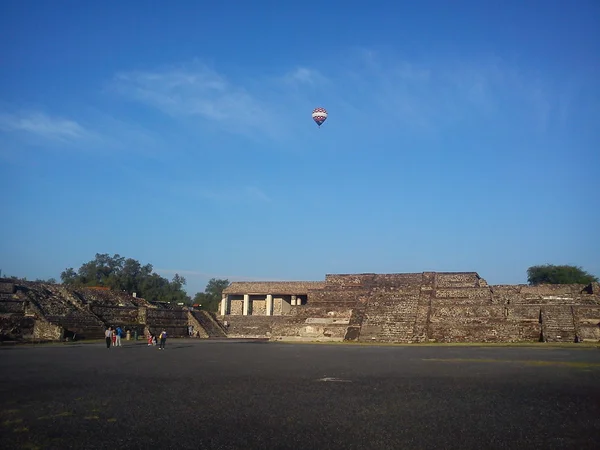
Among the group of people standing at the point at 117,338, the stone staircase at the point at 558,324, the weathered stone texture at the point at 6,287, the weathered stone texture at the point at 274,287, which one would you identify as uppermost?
the weathered stone texture at the point at 274,287

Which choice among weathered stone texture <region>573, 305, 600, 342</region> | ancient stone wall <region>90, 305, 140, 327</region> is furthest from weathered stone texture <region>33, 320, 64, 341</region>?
weathered stone texture <region>573, 305, 600, 342</region>

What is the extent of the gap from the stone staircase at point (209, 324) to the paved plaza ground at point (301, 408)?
29.7m

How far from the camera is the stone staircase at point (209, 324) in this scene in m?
44.7

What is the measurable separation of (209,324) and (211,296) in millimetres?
43048

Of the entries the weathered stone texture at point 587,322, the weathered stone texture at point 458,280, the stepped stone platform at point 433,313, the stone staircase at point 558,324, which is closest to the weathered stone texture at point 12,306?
the stepped stone platform at point 433,313

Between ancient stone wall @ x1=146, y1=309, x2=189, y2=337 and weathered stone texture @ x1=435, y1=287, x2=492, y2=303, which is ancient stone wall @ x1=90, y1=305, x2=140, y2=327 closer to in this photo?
ancient stone wall @ x1=146, y1=309, x2=189, y2=337

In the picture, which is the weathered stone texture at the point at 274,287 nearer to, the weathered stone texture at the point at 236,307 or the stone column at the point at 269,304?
the stone column at the point at 269,304

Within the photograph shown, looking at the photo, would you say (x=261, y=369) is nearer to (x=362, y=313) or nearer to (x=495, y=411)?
(x=495, y=411)

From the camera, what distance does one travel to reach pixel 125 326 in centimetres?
3900

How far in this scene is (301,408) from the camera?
342 inches

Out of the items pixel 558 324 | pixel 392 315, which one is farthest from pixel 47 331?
pixel 558 324

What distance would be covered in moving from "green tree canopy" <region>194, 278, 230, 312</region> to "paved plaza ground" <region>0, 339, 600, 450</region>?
214ft

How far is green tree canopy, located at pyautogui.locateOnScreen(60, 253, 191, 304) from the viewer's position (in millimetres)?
75375

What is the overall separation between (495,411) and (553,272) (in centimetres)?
7080
